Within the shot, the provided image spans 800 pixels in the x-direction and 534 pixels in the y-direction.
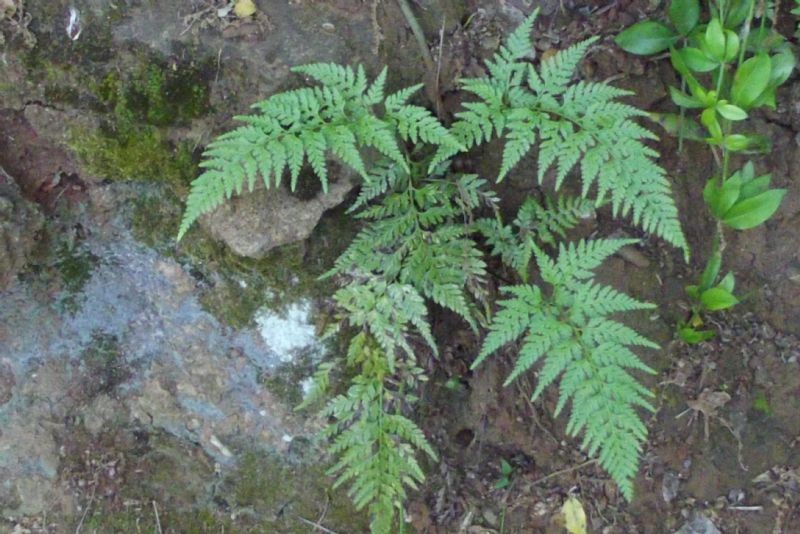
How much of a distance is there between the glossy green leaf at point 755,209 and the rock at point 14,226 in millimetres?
3200

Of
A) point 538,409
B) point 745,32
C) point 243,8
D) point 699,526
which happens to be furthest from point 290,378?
point 745,32

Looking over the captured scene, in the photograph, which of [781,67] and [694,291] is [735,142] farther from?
[694,291]

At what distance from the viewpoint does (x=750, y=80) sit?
314 centimetres

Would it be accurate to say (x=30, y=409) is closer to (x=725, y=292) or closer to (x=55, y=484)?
(x=55, y=484)

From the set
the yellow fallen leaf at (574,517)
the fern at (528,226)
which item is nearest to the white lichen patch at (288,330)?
the fern at (528,226)

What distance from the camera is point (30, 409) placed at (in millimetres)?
3750

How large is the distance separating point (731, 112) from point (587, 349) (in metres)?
1.19

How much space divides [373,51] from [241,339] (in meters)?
1.54

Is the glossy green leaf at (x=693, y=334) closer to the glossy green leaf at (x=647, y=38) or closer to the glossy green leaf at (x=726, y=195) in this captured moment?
the glossy green leaf at (x=726, y=195)

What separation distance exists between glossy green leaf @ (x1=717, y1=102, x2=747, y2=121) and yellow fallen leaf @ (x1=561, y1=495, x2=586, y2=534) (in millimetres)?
2021

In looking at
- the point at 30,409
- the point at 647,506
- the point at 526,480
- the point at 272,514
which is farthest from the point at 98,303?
the point at 647,506

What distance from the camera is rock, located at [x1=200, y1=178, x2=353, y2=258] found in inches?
130

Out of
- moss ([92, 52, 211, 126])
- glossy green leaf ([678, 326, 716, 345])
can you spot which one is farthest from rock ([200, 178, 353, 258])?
glossy green leaf ([678, 326, 716, 345])

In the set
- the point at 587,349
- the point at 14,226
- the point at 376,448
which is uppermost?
the point at 14,226
